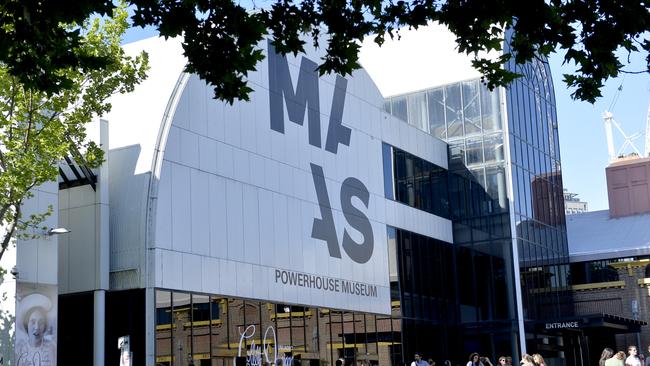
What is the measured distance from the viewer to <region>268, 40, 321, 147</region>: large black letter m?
30.5 meters

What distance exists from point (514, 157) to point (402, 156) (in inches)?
223

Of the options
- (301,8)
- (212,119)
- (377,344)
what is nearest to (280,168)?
(212,119)

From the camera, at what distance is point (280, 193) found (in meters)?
30.2

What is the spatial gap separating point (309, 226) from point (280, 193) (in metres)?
1.70

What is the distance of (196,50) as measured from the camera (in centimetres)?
999

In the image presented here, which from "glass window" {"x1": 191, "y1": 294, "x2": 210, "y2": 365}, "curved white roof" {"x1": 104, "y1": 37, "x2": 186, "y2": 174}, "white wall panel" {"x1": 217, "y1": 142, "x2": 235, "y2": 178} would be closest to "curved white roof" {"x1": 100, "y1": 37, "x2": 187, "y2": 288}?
"curved white roof" {"x1": 104, "y1": 37, "x2": 186, "y2": 174}

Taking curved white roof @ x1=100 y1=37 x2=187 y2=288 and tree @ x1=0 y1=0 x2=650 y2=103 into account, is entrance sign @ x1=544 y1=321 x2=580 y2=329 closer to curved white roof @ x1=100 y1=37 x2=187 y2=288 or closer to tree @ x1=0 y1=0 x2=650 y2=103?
curved white roof @ x1=100 y1=37 x2=187 y2=288

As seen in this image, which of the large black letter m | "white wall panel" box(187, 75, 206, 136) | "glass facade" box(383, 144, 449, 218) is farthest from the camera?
"glass facade" box(383, 144, 449, 218)

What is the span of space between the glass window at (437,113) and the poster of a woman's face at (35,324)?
71.4 ft

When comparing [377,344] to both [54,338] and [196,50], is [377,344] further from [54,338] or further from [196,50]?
[196,50]

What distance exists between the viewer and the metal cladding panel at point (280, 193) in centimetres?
2645

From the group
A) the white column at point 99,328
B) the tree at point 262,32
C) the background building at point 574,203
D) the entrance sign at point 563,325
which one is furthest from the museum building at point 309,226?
the background building at point 574,203

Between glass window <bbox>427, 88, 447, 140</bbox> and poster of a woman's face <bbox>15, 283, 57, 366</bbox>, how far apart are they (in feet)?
71.4

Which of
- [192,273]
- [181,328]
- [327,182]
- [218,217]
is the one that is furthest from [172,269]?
[327,182]
